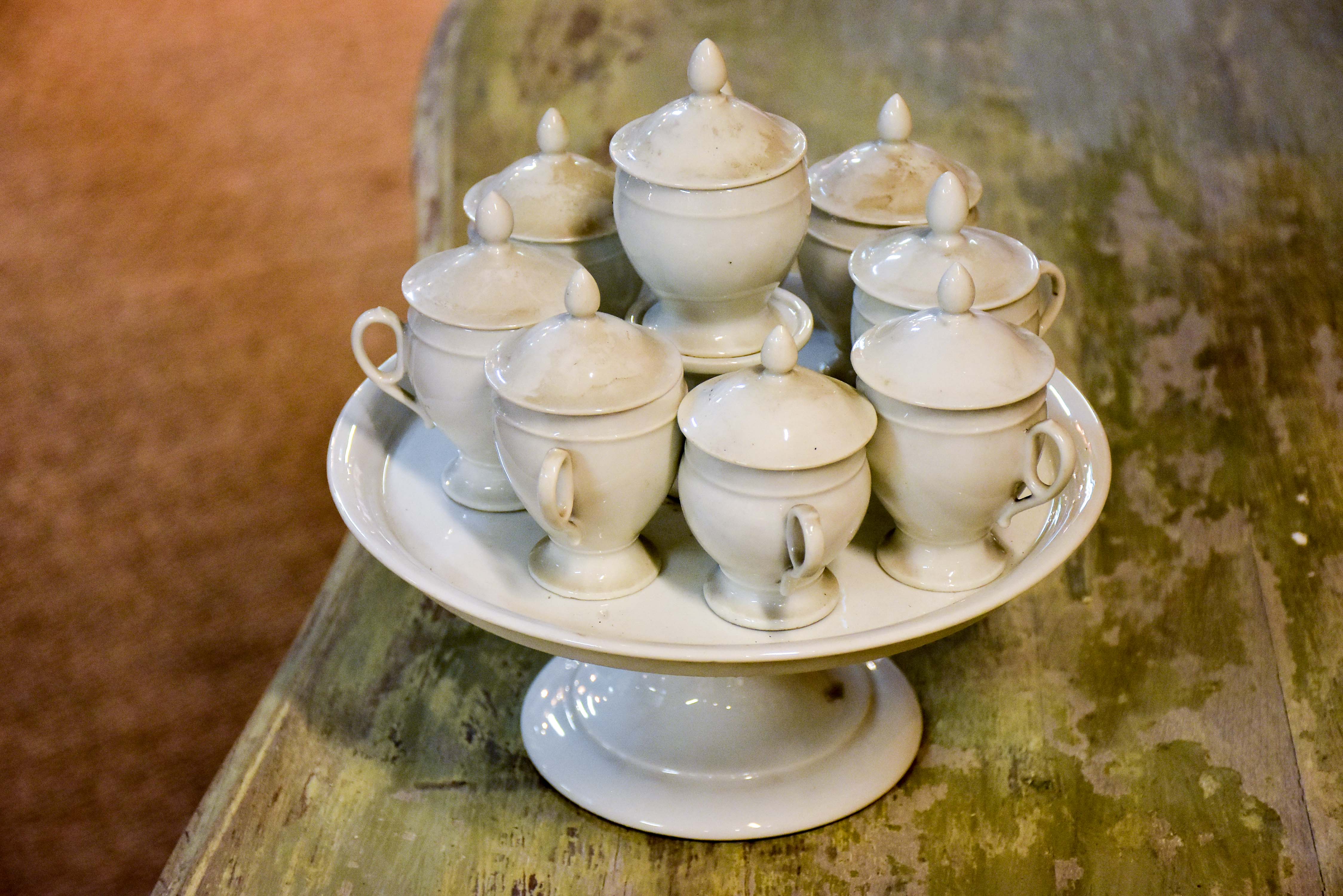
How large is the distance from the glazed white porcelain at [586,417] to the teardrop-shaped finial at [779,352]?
4 cm

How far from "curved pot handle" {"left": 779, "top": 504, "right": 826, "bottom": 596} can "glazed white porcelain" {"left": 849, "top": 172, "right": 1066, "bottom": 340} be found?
117 mm

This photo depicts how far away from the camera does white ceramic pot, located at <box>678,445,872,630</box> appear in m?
0.52

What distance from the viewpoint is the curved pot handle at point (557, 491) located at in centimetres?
52

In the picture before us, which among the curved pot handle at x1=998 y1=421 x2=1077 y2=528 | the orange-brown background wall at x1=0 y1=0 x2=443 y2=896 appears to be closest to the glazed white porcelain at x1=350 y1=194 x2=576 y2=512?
the curved pot handle at x1=998 y1=421 x2=1077 y2=528

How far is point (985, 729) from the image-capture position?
2.35 ft

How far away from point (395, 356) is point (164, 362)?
41.9 inches

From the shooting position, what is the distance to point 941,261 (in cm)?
58

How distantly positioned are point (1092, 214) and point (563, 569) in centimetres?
59

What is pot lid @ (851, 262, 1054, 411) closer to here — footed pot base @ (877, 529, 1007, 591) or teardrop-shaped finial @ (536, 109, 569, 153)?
footed pot base @ (877, 529, 1007, 591)

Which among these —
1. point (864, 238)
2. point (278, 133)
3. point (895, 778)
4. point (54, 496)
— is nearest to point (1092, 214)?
point (864, 238)

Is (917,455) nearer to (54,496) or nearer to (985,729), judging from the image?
(985,729)

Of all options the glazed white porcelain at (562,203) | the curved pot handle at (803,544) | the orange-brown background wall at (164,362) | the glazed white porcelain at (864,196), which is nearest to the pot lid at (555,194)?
the glazed white porcelain at (562,203)

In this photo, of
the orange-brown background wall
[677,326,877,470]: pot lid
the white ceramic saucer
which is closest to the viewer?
[677,326,877,470]: pot lid

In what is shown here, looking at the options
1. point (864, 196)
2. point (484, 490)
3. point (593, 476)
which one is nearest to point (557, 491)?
point (593, 476)
